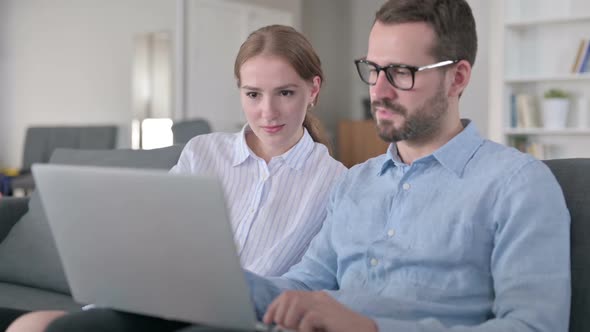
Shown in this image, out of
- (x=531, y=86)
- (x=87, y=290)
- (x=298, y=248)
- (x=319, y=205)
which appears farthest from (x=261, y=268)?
(x=531, y=86)

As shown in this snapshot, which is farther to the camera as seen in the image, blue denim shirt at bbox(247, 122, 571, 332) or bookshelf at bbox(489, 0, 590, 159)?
bookshelf at bbox(489, 0, 590, 159)

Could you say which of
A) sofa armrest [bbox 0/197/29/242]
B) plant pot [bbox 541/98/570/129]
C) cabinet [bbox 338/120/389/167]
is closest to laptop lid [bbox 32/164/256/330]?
sofa armrest [bbox 0/197/29/242]

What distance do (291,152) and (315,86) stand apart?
7.1 inches

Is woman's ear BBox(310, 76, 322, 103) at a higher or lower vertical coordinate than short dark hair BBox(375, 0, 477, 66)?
lower

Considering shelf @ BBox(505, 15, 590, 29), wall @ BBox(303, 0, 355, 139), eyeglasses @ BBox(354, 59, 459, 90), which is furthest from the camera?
wall @ BBox(303, 0, 355, 139)

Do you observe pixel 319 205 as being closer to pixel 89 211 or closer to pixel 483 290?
pixel 483 290

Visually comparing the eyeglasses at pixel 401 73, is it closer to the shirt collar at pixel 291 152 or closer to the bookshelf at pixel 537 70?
the shirt collar at pixel 291 152

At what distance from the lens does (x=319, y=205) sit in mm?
1663

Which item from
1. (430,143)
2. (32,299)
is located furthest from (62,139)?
(430,143)

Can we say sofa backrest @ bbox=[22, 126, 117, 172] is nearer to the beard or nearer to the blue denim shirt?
the blue denim shirt

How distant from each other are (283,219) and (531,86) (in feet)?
12.0

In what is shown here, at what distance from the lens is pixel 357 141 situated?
748 centimetres

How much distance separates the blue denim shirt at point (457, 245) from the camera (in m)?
1.15

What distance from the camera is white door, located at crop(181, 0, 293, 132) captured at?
6.47 metres
